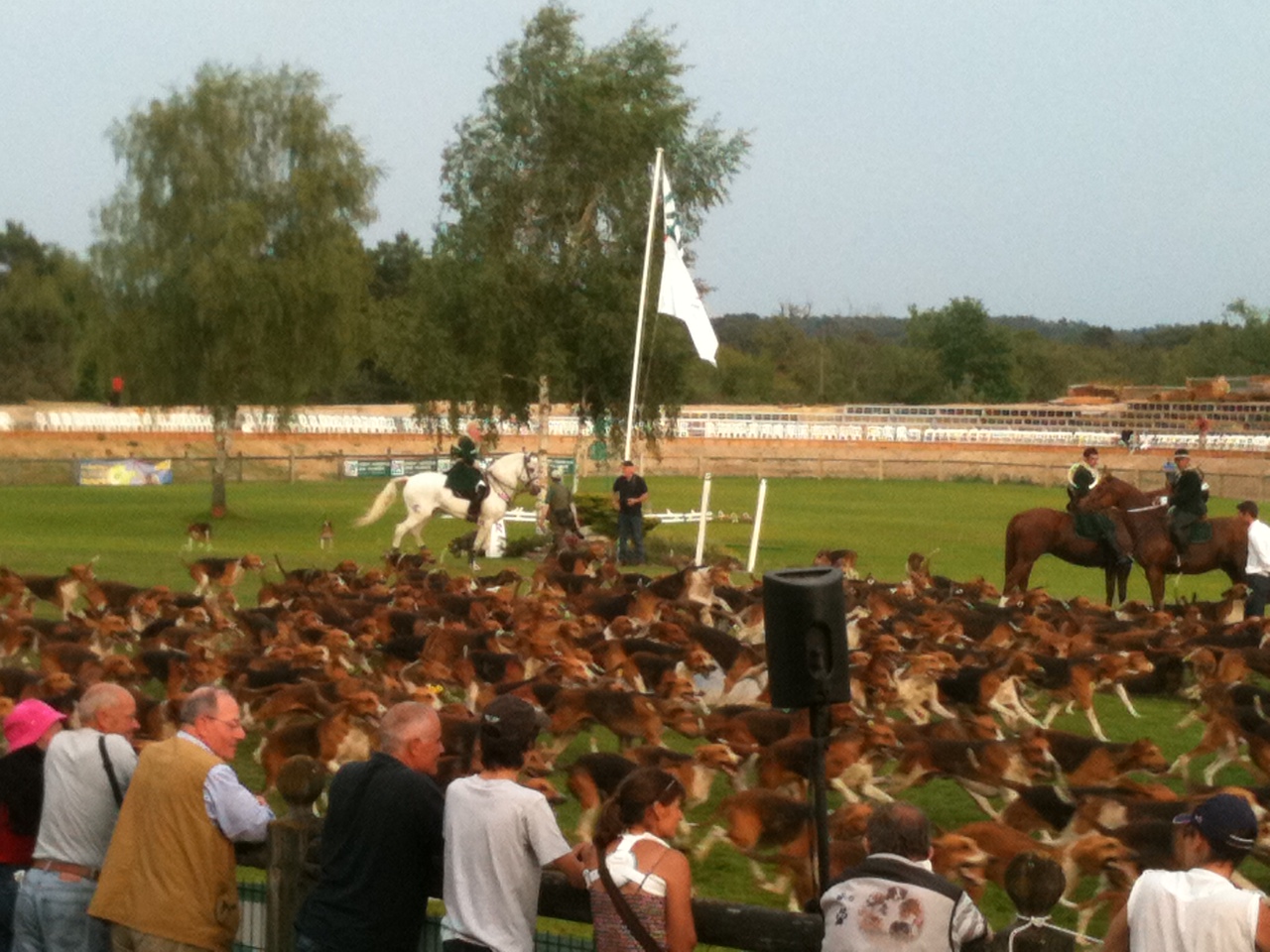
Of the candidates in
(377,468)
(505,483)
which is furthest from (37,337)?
(505,483)

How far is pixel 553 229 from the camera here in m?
41.0

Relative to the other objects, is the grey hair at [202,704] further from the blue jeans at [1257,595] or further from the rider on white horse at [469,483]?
the rider on white horse at [469,483]

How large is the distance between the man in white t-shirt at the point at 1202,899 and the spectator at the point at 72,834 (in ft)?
10.9

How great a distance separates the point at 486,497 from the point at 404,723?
2398 cm

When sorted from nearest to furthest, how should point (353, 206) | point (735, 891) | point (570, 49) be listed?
point (735, 891) < point (570, 49) < point (353, 206)

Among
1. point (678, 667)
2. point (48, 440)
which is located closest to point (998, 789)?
point (678, 667)

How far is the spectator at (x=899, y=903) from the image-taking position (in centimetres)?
456

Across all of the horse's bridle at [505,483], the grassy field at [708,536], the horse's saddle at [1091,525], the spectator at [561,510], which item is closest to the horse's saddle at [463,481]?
the horse's bridle at [505,483]

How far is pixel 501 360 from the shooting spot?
135 ft

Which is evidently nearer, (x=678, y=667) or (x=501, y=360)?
(x=678, y=667)

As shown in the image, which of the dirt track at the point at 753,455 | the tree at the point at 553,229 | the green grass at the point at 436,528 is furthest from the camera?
the dirt track at the point at 753,455

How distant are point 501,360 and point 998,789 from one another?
103 ft

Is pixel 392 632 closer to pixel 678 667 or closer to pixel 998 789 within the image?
pixel 678 667

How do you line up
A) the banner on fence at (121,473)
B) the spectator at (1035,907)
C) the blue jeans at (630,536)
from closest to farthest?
the spectator at (1035,907) < the blue jeans at (630,536) < the banner on fence at (121,473)
